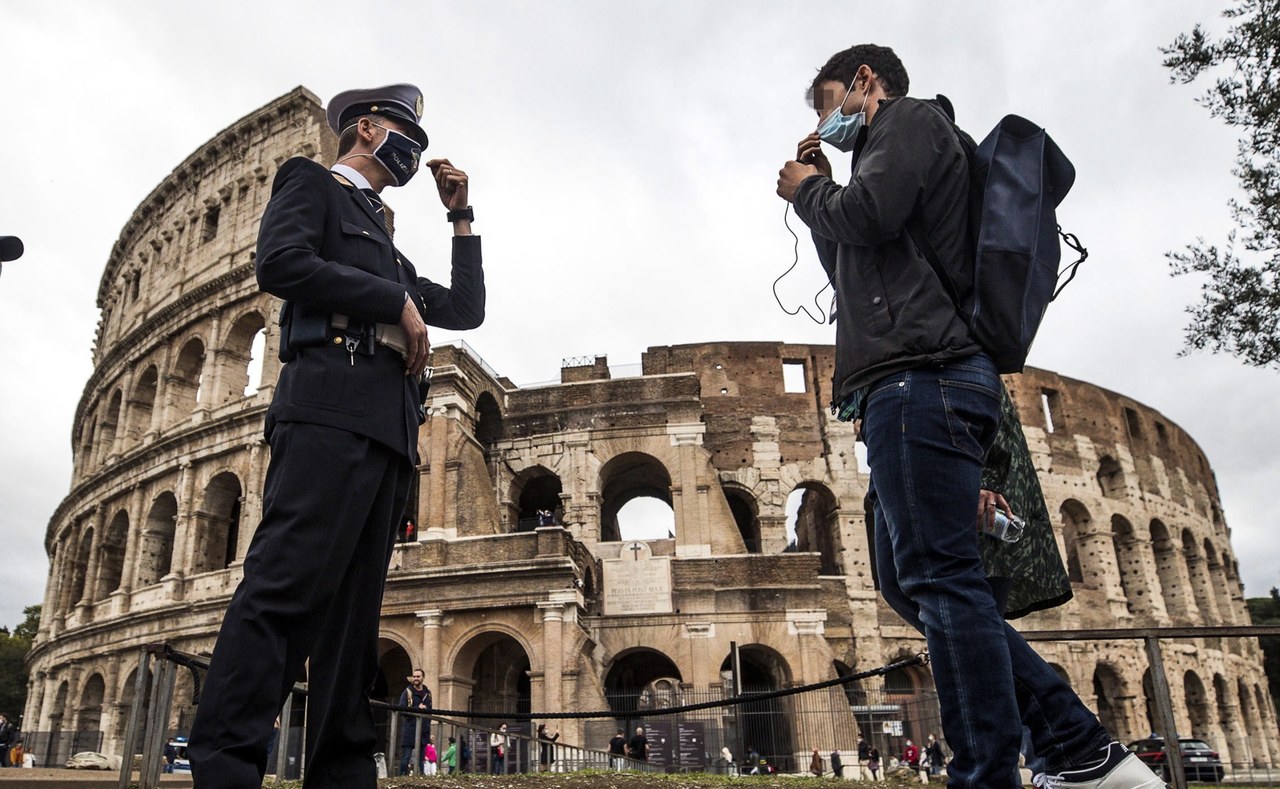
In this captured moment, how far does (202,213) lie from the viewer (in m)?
25.1

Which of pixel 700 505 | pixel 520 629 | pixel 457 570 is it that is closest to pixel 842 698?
pixel 700 505

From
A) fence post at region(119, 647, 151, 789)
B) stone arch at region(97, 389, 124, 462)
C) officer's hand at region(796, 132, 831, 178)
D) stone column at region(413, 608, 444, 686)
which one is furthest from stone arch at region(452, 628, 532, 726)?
officer's hand at region(796, 132, 831, 178)

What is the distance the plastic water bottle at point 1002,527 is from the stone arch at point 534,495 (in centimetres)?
1971

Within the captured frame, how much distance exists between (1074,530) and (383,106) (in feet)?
90.3

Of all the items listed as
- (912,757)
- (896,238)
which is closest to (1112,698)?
(912,757)

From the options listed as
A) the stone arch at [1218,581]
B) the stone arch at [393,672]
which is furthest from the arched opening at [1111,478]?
the stone arch at [393,672]

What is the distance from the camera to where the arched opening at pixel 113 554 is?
22966mm

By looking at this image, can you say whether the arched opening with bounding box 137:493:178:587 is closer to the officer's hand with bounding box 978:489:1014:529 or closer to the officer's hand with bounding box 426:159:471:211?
the officer's hand with bounding box 426:159:471:211

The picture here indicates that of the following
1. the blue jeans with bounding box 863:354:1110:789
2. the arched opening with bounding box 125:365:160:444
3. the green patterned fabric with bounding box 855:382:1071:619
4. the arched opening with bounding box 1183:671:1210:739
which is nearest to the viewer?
the blue jeans with bounding box 863:354:1110:789

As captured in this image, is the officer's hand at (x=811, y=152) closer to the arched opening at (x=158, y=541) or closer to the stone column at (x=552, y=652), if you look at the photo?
the stone column at (x=552, y=652)

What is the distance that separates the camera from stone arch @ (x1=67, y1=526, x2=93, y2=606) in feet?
80.0

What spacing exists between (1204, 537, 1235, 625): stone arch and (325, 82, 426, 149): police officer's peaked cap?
3362 centimetres

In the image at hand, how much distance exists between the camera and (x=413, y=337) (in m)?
2.39

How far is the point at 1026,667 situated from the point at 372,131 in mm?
2450
